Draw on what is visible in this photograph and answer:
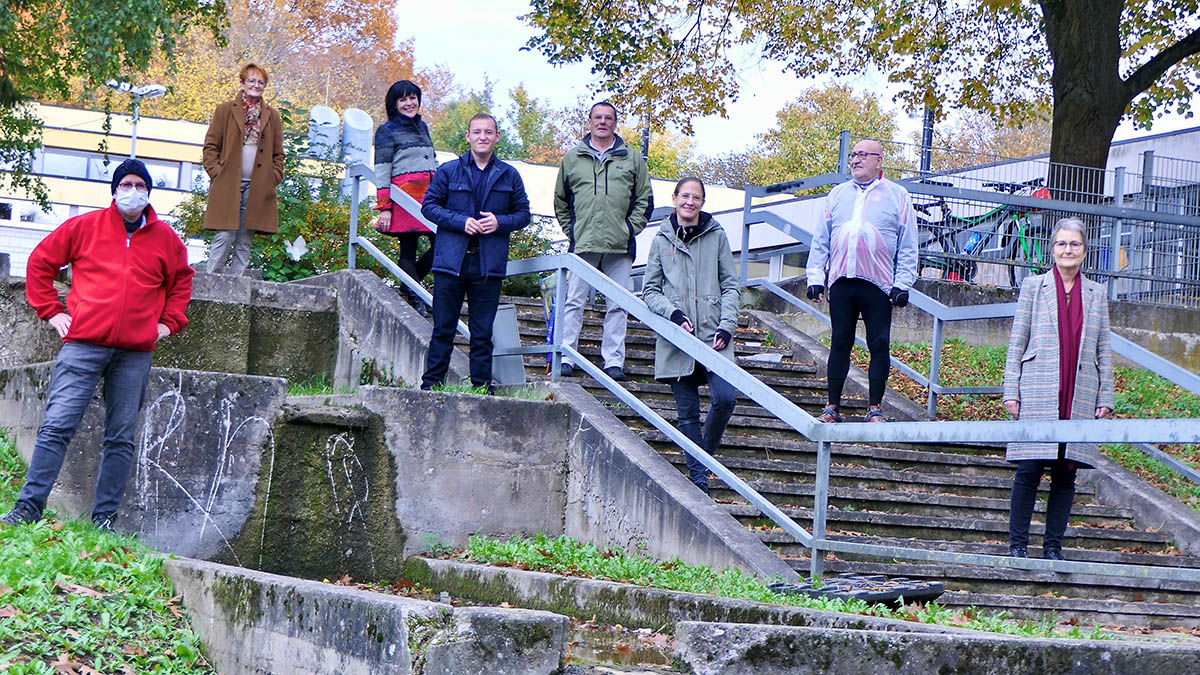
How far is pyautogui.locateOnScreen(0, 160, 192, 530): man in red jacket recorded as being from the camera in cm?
560

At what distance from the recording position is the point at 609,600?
17.4 ft

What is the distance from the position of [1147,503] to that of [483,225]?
14.0 ft

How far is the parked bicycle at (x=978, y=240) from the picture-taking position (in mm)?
12633

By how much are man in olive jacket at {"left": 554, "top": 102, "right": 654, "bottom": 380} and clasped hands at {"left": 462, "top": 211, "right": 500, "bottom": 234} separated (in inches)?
33.8

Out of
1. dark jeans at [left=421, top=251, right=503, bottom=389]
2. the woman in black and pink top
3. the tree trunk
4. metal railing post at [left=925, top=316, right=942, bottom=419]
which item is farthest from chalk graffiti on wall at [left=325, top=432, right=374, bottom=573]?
the tree trunk

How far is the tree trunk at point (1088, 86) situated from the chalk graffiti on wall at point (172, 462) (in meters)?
10.0

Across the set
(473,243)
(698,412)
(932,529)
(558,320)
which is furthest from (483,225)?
(932,529)

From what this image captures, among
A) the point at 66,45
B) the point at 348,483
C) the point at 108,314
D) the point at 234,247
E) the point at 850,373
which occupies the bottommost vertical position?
the point at 348,483

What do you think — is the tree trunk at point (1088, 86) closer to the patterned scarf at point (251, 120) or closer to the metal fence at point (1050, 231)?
the metal fence at point (1050, 231)

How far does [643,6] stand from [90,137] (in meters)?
30.9

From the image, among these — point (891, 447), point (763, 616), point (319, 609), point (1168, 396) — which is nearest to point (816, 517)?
point (763, 616)

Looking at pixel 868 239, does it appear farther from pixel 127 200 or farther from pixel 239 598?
pixel 239 598

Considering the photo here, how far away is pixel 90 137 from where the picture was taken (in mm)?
42125

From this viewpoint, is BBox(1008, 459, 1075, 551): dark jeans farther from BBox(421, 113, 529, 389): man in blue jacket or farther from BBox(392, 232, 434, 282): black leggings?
BBox(392, 232, 434, 282): black leggings
